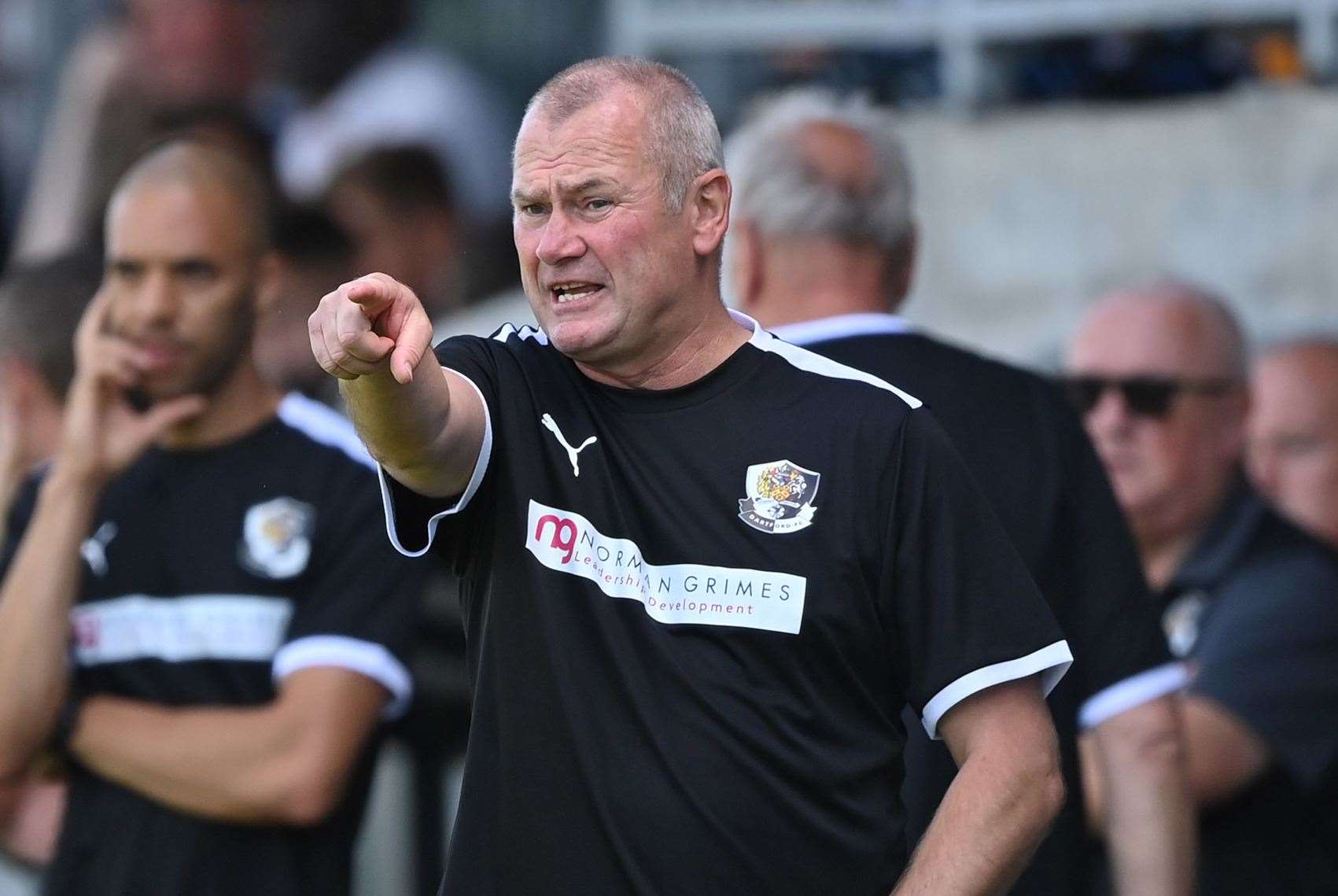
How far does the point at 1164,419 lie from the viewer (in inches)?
208

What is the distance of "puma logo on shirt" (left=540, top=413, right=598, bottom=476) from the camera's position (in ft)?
9.37

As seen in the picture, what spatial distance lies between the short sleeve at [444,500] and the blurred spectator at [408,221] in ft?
14.3

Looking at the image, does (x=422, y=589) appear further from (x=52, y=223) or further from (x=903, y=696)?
(x=52, y=223)

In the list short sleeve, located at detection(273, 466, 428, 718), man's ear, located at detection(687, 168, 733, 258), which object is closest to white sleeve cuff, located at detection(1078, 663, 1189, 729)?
short sleeve, located at detection(273, 466, 428, 718)

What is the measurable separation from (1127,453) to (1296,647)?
2.39 feet

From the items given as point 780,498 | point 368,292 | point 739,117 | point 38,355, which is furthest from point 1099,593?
point 739,117

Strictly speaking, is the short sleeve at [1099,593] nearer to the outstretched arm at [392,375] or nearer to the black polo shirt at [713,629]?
the black polo shirt at [713,629]

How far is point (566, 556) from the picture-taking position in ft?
9.23

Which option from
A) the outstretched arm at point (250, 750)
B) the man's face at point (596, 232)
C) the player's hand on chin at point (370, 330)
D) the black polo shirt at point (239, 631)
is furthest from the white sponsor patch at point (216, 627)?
the player's hand on chin at point (370, 330)

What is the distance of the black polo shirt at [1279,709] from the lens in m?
4.65

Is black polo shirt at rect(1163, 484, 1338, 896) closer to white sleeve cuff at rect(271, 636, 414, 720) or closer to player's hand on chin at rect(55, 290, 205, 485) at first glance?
white sleeve cuff at rect(271, 636, 414, 720)

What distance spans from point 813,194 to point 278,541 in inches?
47.7

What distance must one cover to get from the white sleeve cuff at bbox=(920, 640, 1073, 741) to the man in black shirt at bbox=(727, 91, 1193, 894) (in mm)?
860

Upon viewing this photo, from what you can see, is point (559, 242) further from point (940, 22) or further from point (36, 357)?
point (940, 22)
